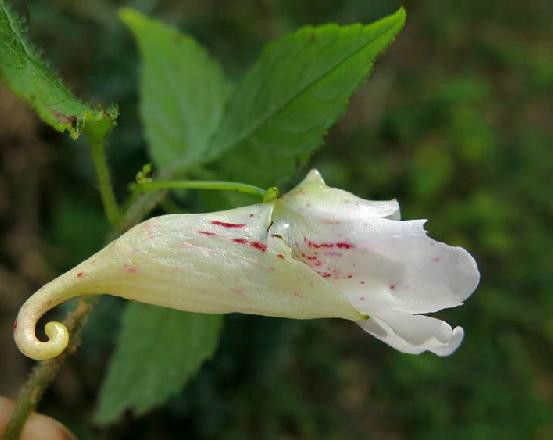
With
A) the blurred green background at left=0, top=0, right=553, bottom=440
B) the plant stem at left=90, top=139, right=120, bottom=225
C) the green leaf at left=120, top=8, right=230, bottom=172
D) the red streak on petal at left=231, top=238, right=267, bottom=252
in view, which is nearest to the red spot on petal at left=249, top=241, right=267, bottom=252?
the red streak on petal at left=231, top=238, right=267, bottom=252

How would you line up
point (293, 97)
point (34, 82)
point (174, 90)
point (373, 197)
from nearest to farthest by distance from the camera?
point (34, 82)
point (293, 97)
point (174, 90)
point (373, 197)

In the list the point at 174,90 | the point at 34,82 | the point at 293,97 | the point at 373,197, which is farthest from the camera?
the point at 373,197

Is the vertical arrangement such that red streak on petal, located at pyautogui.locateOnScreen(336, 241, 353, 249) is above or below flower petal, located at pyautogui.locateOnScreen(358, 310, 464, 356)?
above

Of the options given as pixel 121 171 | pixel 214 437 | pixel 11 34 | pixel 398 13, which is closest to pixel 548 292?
pixel 214 437

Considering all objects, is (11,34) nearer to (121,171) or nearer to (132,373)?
(132,373)

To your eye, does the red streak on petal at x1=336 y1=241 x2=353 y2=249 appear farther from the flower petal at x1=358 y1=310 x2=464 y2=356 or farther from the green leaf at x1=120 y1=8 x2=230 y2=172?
the green leaf at x1=120 y1=8 x2=230 y2=172

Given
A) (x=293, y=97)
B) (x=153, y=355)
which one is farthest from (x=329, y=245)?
(x=153, y=355)

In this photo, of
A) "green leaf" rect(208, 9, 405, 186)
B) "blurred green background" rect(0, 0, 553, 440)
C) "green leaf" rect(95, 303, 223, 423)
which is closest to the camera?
"green leaf" rect(208, 9, 405, 186)

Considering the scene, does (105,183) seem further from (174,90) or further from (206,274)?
(174,90)
